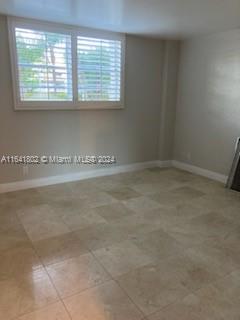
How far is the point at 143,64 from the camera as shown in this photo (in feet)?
14.5

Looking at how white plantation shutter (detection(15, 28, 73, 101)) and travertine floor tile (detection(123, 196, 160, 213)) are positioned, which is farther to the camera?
white plantation shutter (detection(15, 28, 73, 101))

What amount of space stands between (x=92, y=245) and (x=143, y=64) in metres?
3.25

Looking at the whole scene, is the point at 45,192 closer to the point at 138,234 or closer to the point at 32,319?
the point at 138,234

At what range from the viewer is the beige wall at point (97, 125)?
11.6 feet

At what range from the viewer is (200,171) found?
4.54 metres

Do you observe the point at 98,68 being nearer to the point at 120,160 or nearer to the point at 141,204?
the point at 120,160

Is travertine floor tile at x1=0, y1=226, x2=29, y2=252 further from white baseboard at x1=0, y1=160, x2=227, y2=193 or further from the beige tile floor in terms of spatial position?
white baseboard at x1=0, y1=160, x2=227, y2=193

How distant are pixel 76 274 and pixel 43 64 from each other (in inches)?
109

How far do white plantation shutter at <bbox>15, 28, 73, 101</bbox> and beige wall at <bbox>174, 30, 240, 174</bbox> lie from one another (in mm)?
2103

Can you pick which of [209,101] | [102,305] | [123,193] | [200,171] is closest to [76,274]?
[102,305]

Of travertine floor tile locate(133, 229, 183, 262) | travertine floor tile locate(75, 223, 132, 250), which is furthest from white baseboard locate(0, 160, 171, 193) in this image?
travertine floor tile locate(133, 229, 183, 262)

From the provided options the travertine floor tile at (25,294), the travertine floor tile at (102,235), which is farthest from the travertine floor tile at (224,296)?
the travertine floor tile at (25,294)

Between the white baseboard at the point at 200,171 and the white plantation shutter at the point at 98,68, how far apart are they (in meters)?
1.79

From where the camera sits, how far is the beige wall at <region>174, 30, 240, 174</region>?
3.86 meters
